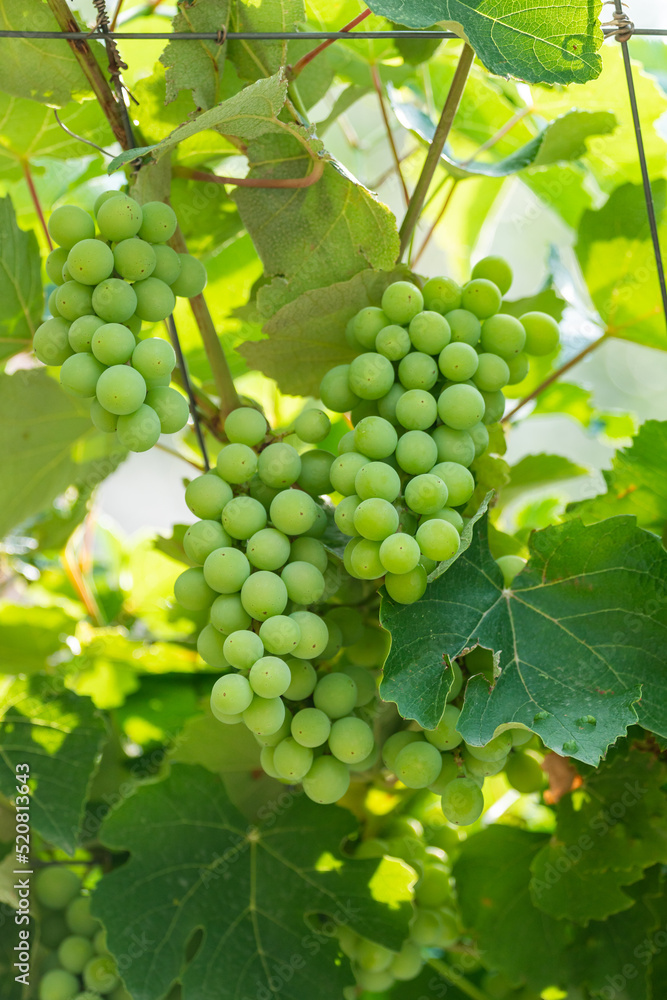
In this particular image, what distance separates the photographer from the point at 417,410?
1.81 feet

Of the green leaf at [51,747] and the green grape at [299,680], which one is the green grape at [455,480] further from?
the green leaf at [51,747]

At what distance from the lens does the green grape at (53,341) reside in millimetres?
539

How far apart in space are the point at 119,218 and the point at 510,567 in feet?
1.24

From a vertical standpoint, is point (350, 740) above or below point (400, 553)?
below

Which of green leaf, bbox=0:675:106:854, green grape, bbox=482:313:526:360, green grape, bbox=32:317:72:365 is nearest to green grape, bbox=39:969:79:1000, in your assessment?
green leaf, bbox=0:675:106:854

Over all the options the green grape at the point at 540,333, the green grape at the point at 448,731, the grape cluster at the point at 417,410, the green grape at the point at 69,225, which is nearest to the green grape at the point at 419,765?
the green grape at the point at 448,731

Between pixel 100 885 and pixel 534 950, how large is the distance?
0.39 meters

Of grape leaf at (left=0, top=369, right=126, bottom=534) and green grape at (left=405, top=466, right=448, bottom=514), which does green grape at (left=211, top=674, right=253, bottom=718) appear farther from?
grape leaf at (left=0, top=369, right=126, bottom=534)

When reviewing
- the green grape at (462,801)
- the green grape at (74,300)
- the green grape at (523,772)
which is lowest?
the green grape at (523,772)

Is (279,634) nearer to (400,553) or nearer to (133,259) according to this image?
(400,553)

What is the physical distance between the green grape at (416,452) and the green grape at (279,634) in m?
0.13

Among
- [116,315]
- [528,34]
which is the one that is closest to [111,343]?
[116,315]

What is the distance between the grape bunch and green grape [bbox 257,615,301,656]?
138mm

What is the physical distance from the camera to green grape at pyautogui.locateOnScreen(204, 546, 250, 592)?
0.52 metres
